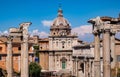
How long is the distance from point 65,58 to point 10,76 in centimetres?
4657

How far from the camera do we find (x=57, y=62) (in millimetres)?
79812

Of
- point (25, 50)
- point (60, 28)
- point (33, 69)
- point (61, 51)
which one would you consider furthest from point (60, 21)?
point (25, 50)

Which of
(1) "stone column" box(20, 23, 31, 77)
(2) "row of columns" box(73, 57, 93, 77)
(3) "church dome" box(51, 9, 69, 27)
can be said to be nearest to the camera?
(1) "stone column" box(20, 23, 31, 77)

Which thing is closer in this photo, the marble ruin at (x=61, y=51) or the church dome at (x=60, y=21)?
the marble ruin at (x=61, y=51)

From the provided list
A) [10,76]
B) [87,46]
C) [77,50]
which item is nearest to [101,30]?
[10,76]

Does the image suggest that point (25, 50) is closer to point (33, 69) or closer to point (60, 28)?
point (33, 69)

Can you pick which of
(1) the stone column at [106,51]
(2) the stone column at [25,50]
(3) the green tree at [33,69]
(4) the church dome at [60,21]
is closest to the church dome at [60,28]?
(4) the church dome at [60,21]

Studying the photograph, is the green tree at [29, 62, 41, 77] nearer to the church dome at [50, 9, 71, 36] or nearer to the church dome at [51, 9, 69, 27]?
the church dome at [50, 9, 71, 36]

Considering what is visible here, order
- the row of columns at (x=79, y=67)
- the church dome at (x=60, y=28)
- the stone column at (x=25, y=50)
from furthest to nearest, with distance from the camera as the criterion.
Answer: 1. the church dome at (x=60, y=28)
2. the row of columns at (x=79, y=67)
3. the stone column at (x=25, y=50)

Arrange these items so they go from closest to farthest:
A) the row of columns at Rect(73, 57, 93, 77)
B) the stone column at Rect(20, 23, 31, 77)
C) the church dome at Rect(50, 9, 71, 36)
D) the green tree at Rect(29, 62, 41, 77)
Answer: the stone column at Rect(20, 23, 31, 77) < the green tree at Rect(29, 62, 41, 77) < the row of columns at Rect(73, 57, 93, 77) < the church dome at Rect(50, 9, 71, 36)

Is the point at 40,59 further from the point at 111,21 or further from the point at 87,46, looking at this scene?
the point at 111,21

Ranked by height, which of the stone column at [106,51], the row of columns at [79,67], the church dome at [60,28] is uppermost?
the church dome at [60,28]

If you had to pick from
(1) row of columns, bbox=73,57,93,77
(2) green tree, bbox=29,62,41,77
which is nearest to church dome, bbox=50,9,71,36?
(1) row of columns, bbox=73,57,93,77

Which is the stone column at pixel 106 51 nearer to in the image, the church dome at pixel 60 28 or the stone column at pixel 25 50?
the stone column at pixel 25 50
